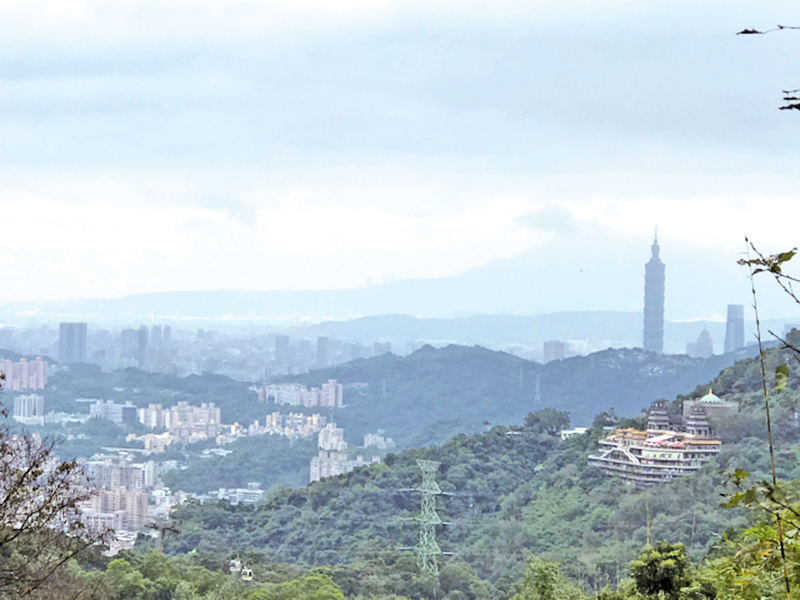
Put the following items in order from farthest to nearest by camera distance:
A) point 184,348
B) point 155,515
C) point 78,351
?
point 184,348 < point 78,351 < point 155,515

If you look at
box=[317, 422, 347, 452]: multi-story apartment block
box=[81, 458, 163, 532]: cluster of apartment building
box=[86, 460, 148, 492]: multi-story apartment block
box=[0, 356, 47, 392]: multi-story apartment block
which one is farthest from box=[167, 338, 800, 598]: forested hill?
box=[0, 356, 47, 392]: multi-story apartment block

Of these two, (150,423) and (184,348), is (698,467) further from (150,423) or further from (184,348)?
(184,348)

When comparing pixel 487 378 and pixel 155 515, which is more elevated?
pixel 487 378

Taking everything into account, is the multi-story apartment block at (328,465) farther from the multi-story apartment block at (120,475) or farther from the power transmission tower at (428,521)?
the power transmission tower at (428,521)

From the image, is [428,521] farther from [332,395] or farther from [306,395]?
[306,395]

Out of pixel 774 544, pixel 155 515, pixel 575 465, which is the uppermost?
pixel 774 544

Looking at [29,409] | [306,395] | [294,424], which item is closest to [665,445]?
[294,424]

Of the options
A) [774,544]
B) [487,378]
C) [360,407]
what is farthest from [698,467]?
[360,407]
